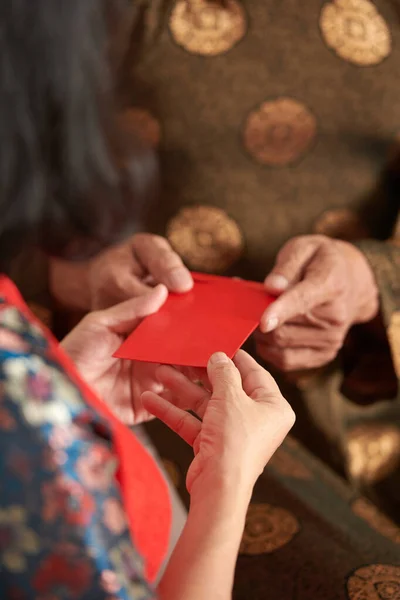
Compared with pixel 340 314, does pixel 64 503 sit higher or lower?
higher

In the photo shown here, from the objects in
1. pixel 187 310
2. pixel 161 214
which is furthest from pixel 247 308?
pixel 161 214

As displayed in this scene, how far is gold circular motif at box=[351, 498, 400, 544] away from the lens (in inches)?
33.1

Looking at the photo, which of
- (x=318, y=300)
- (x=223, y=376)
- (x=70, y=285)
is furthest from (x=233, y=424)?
(x=70, y=285)

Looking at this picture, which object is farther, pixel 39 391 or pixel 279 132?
pixel 279 132

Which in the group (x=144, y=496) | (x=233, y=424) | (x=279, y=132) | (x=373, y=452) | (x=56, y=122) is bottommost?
(x=373, y=452)

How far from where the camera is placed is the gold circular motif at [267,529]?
0.79 meters

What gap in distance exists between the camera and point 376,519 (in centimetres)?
89

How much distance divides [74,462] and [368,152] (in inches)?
32.8

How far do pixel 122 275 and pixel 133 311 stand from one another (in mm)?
155

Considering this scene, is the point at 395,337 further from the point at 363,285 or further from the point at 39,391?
the point at 39,391

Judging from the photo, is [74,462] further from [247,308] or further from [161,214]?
[161,214]

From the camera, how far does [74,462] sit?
44cm

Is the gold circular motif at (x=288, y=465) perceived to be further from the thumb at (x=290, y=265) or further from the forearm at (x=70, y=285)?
the forearm at (x=70, y=285)

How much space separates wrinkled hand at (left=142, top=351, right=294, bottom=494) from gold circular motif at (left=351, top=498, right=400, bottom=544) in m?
0.32
